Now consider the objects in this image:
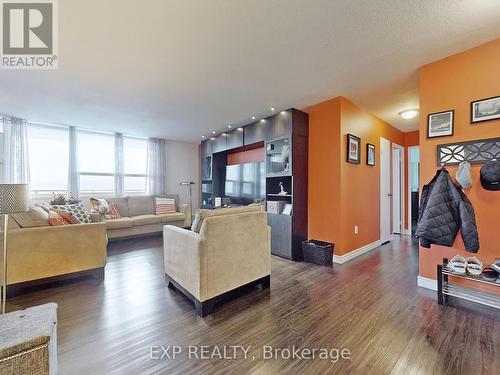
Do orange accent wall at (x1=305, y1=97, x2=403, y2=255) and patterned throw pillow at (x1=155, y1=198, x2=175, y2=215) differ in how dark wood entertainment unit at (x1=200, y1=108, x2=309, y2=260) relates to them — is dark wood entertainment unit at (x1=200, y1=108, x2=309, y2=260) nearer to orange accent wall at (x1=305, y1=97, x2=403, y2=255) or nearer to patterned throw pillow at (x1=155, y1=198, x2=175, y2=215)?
orange accent wall at (x1=305, y1=97, x2=403, y2=255)

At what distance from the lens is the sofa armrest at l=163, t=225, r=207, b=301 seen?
1.98 metres

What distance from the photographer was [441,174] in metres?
2.29

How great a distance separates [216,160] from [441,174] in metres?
4.70

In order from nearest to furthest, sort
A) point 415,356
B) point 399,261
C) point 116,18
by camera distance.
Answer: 1. point 415,356
2. point 116,18
3. point 399,261

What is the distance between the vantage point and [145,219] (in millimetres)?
5008

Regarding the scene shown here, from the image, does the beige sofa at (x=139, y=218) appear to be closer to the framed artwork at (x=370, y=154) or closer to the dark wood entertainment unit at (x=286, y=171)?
the dark wood entertainment unit at (x=286, y=171)

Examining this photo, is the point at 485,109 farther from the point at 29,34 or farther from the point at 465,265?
the point at 29,34

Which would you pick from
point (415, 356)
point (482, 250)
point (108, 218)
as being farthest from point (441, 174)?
point (108, 218)

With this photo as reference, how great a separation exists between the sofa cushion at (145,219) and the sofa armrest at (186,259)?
278 centimetres

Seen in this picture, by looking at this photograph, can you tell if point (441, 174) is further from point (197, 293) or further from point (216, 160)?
point (216, 160)

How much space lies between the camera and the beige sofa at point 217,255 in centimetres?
200

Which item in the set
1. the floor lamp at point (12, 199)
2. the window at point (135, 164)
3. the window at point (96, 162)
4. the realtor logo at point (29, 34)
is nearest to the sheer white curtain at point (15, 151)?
the window at point (96, 162)

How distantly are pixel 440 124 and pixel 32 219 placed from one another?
472cm

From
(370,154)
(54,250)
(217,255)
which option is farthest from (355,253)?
(54,250)
